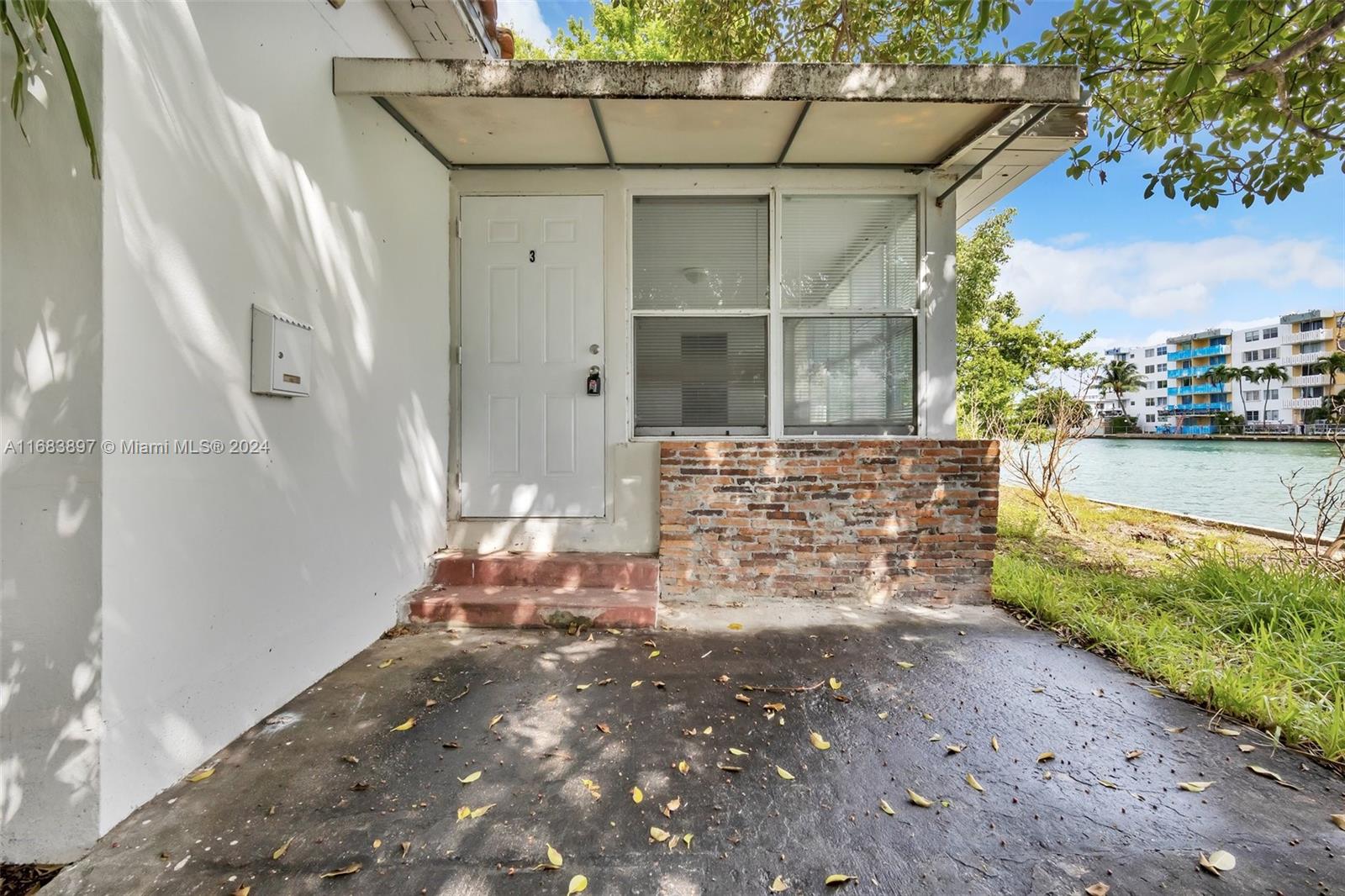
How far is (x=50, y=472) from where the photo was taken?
1.39 m

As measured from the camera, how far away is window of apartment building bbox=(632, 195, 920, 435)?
3564 millimetres

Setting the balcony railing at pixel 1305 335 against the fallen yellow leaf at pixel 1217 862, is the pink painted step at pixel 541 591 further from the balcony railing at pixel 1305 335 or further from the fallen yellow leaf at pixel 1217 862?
the balcony railing at pixel 1305 335

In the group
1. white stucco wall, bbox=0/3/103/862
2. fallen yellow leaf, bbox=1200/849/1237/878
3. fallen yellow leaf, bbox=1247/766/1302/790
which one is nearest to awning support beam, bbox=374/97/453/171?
white stucco wall, bbox=0/3/103/862

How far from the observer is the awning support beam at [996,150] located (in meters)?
2.77

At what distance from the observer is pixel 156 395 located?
1.57 m

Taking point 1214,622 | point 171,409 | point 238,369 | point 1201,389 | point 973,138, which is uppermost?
point 1201,389

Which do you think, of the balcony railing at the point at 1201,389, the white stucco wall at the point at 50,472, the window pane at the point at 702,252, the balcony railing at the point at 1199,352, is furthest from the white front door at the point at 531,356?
the balcony railing at the point at 1199,352

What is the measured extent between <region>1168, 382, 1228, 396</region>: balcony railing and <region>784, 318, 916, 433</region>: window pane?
227 feet

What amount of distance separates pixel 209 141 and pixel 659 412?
2.43 m

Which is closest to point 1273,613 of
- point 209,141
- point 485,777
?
point 485,777

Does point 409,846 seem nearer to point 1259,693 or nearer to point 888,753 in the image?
point 888,753

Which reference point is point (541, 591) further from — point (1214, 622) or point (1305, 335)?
point (1305, 335)

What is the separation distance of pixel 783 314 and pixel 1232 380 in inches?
2471

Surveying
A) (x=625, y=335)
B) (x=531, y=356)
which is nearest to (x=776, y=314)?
(x=625, y=335)
